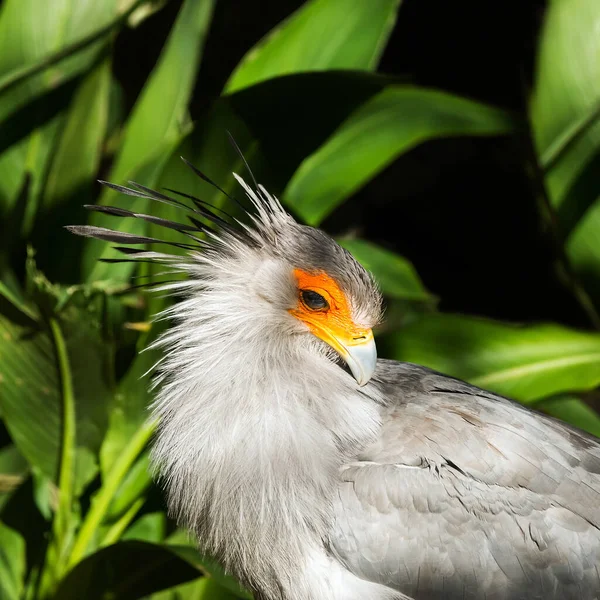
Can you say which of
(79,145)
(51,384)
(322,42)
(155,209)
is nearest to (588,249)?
(322,42)

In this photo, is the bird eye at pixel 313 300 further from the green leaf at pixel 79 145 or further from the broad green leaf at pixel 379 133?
the green leaf at pixel 79 145

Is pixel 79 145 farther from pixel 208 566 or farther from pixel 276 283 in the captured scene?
pixel 208 566

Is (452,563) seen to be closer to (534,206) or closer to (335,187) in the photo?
(335,187)

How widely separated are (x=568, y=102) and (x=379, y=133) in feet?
2.74

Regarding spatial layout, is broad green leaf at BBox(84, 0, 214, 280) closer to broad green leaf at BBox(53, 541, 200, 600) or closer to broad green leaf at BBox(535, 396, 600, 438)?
broad green leaf at BBox(53, 541, 200, 600)

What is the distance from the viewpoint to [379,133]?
2.56m

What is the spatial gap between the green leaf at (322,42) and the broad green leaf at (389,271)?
58 centimetres

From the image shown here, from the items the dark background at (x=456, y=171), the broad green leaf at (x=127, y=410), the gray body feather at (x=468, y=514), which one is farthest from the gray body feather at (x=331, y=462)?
the dark background at (x=456, y=171)

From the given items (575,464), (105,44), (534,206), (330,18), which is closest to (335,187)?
(330,18)

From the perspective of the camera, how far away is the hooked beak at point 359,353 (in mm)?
1590

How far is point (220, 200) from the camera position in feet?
7.07

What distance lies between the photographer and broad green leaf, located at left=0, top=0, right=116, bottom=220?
2.64m

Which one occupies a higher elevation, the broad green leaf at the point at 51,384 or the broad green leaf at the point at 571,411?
the broad green leaf at the point at 51,384

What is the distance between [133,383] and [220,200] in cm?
54
